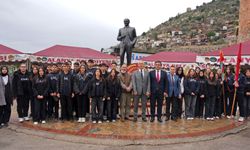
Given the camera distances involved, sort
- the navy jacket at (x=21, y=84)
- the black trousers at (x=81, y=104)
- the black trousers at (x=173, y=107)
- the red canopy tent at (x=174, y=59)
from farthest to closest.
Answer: the red canopy tent at (x=174, y=59)
the black trousers at (x=173, y=107)
the black trousers at (x=81, y=104)
the navy jacket at (x=21, y=84)

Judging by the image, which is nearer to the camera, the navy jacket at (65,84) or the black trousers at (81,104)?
the navy jacket at (65,84)

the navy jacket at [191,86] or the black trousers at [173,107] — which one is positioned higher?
the navy jacket at [191,86]

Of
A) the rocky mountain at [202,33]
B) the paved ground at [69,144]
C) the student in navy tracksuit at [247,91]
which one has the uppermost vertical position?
the rocky mountain at [202,33]

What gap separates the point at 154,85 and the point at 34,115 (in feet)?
12.2

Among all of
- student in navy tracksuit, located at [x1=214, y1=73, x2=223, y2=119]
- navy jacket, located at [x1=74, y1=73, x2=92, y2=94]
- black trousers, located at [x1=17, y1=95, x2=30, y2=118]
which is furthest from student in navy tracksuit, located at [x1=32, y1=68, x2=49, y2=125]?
student in navy tracksuit, located at [x1=214, y1=73, x2=223, y2=119]

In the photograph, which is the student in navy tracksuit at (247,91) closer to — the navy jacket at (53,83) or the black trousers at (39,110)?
the navy jacket at (53,83)

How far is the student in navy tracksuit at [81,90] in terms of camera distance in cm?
764

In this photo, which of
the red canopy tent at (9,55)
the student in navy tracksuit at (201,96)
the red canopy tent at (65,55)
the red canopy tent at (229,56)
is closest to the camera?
the student in navy tracksuit at (201,96)

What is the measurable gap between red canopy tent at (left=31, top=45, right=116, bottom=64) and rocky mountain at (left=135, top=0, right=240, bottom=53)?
1194 inches

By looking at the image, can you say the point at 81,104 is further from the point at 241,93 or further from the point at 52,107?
the point at 241,93

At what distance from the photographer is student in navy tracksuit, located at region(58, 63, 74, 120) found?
7.65 metres

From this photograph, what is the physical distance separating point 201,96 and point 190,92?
468 millimetres

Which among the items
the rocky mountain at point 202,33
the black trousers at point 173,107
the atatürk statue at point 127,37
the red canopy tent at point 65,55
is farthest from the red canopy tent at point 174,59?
the rocky mountain at point 202,33

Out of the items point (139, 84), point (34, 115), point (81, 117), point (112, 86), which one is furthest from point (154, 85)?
point (34, 115)
